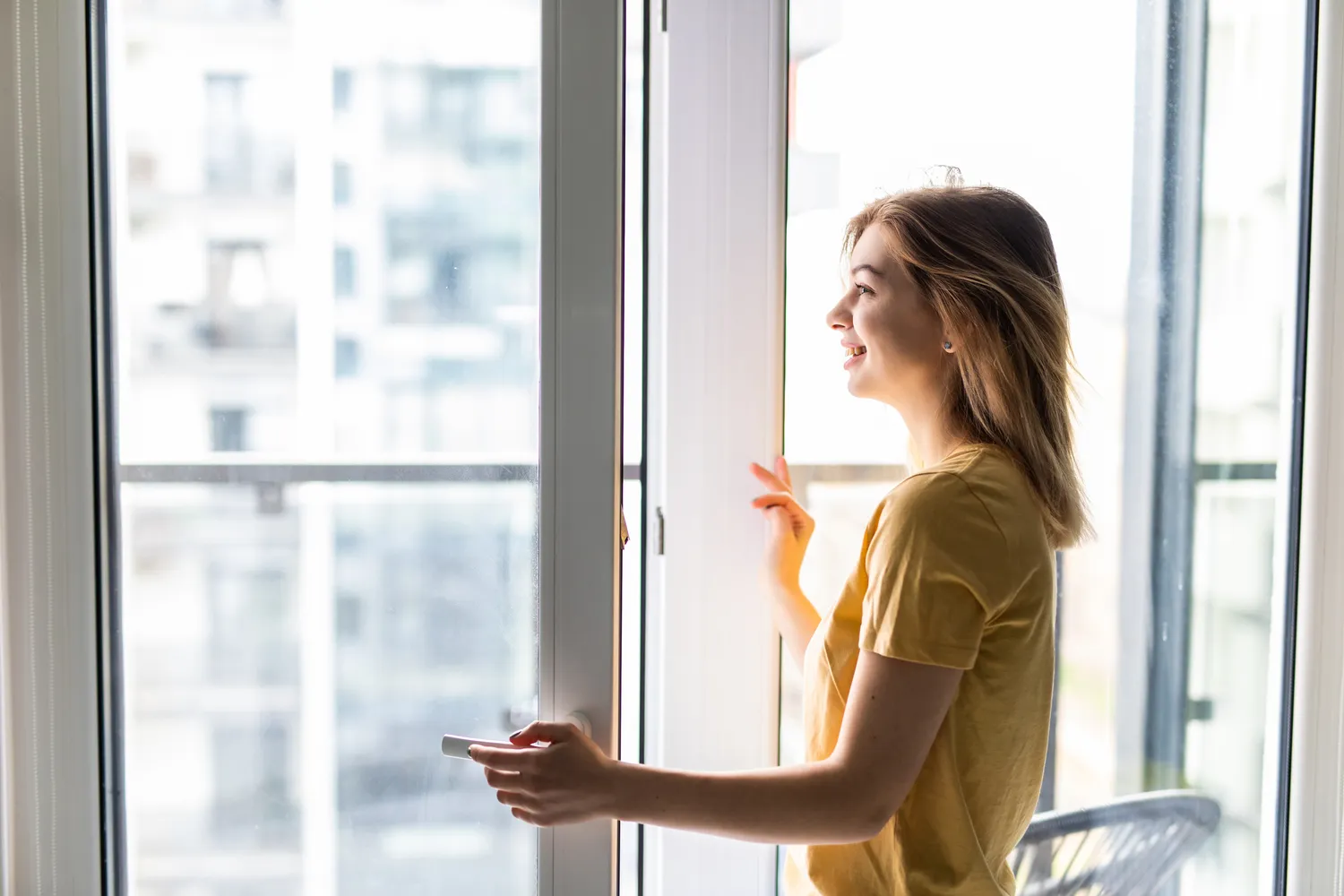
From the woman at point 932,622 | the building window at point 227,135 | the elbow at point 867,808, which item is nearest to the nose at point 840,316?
the woman at point 932,622

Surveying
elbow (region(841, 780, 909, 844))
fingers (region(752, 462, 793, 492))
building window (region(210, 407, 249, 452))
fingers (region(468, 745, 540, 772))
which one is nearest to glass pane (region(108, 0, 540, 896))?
building window (region(210, 407, 249, 452))

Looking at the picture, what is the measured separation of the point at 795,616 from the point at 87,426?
→ 2.52 ft

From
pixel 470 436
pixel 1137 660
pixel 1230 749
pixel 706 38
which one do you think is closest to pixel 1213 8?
pixel 706 38

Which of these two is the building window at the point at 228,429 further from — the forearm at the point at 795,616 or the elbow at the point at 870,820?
the elbow at the point at 870,820

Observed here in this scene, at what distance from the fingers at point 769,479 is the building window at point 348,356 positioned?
0.44 metres

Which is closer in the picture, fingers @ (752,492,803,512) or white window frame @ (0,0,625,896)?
white window frame @ (0,0,625,896)

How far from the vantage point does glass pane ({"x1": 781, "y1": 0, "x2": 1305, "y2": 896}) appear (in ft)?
3.27

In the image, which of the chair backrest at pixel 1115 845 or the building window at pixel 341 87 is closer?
the building window at pixel 341 87

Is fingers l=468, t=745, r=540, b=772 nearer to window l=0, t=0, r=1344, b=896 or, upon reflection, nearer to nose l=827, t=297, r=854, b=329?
window l=0, t=0, r=1344, b=896

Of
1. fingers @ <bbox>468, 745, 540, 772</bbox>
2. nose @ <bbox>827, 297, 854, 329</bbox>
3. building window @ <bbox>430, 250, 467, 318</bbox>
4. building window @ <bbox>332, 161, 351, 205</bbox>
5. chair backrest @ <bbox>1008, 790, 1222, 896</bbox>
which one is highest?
building window @ <bbox>332, 161, 351, 205</bbox>

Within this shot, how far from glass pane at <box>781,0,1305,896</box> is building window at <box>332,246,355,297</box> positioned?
1.56 feet

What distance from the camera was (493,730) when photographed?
94cm

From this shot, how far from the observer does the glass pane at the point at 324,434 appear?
90 cm

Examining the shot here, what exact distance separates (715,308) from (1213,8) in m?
0.72
